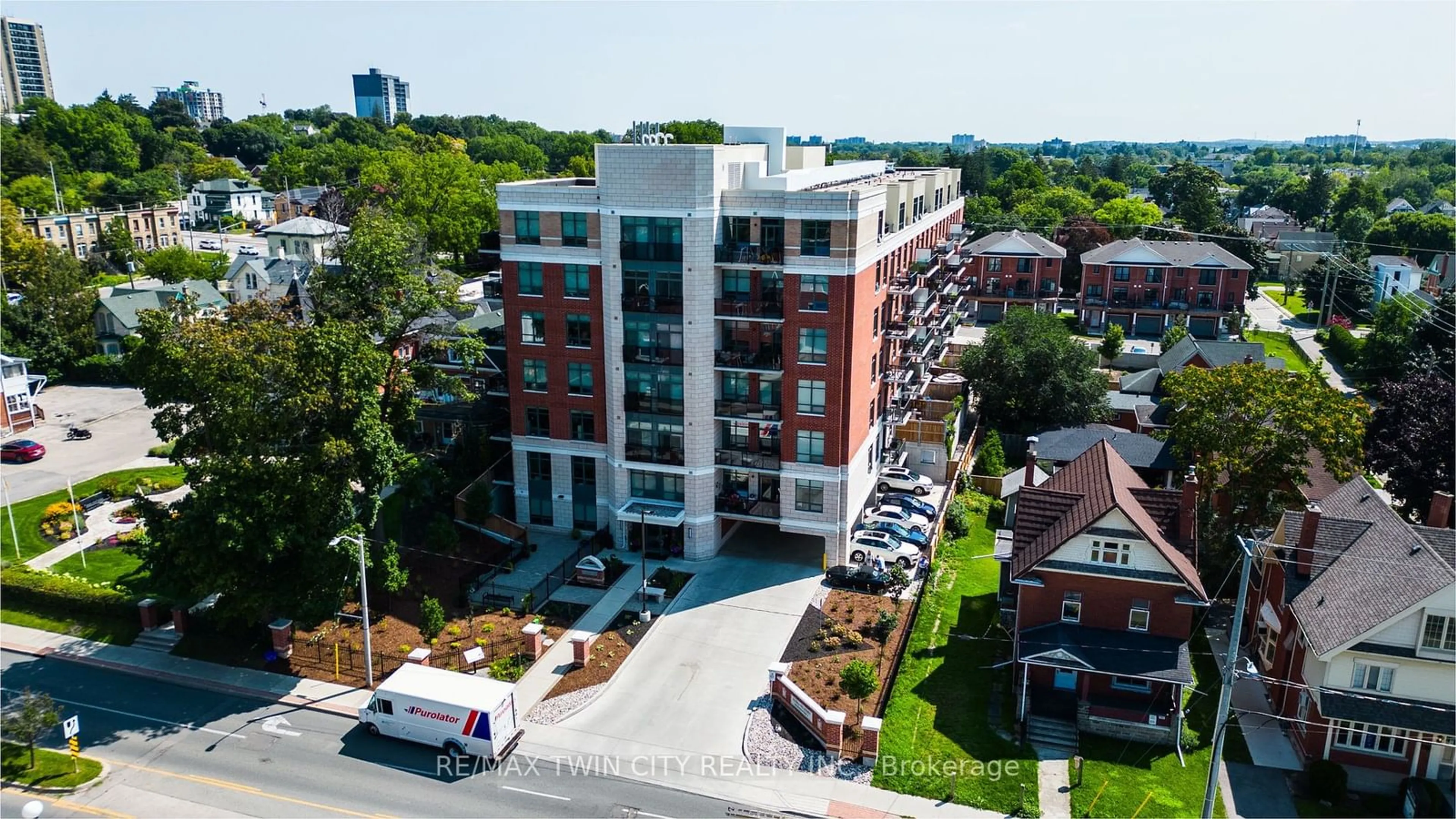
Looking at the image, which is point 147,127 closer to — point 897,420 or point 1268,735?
point 897,420

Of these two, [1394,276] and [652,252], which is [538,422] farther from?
[1394,276]

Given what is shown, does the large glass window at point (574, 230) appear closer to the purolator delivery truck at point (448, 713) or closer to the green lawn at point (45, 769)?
the purolator delivery truck at point (448, 713)

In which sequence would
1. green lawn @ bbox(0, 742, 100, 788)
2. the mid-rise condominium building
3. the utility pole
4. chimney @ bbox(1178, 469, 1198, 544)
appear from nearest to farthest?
the utility pole, green lawn @ bbox(0, 742, 100, 788), chimney @ bbox(1178, 469, 1198, 544), the mid-rise condominium building

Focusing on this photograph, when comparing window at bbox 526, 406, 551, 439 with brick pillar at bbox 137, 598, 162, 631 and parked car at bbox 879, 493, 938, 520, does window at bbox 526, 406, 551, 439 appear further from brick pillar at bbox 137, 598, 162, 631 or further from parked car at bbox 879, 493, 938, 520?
parked car at bbox 879, 493, 938, 520

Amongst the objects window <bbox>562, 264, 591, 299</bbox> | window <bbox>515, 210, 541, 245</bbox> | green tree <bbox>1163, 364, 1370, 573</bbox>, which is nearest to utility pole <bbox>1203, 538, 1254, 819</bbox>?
green tree <bbox>1163, 364, 1370, 573</bbox>

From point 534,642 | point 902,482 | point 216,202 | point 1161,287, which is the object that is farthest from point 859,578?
point 216,202

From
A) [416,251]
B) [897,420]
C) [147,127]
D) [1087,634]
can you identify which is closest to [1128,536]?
[1087,634]
